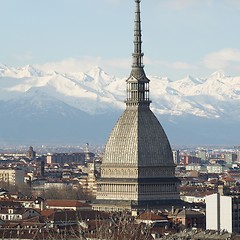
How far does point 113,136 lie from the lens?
4953 inches

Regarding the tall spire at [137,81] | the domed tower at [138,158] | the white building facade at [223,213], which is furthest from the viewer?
the tall spire at [137,81]

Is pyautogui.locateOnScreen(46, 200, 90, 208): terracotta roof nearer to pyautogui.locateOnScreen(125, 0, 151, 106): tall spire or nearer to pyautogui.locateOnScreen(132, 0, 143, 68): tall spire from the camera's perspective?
pyautogui.locateOnScreen(125, 0, 151, 106): tall spire

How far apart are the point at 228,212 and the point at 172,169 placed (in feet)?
84.9

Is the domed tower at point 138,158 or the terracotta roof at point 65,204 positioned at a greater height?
the domed tower at point 138,158

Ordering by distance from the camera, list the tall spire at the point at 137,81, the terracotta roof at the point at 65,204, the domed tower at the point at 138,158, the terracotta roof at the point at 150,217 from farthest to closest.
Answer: the tall spire at the point at 137,81, the domed tower at the point at 138,158, the terracotta roof at the point at 65,204, the terracotta roof at the point at 150,217

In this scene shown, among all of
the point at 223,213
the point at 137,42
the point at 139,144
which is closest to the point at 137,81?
the point at 137,42

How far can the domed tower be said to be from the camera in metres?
123

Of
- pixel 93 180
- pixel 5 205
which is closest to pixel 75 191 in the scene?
pixel 93 180

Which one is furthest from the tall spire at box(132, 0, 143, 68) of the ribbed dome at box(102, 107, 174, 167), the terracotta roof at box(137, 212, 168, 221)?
the terracotta roof at box(137, 212, 168, 221)

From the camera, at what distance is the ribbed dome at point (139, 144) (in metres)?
124

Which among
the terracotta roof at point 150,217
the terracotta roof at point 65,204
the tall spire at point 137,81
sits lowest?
the terracotta roof at point 150,217

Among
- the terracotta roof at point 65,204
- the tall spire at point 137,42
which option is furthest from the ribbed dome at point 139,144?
the terracotta roof at point 65,204

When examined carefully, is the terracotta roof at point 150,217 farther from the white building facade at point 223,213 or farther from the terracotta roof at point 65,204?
the terracotta roof at point 65,204

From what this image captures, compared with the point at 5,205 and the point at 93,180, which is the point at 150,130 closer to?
the point at 5,205
